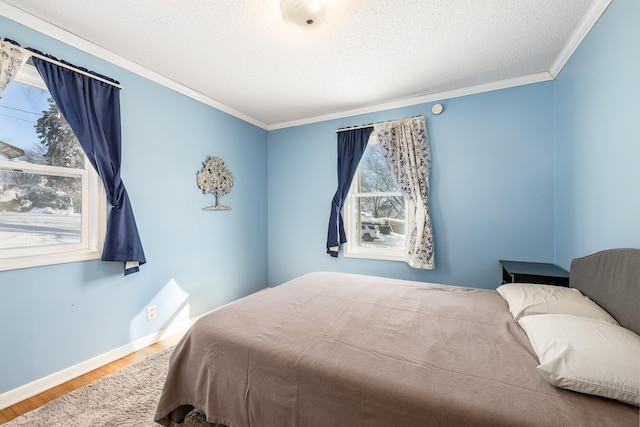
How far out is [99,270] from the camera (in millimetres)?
2154

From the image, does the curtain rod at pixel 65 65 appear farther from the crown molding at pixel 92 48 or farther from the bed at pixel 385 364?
the bed at pixel 385 364

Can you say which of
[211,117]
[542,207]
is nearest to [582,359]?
[542,207]

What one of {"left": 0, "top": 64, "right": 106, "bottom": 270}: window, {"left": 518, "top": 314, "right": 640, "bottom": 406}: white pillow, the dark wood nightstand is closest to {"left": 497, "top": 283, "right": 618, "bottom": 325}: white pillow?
{"left": 518, "top": 314, "right": 640, "bottom": 406}: white pillow

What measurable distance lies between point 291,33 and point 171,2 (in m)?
0.81

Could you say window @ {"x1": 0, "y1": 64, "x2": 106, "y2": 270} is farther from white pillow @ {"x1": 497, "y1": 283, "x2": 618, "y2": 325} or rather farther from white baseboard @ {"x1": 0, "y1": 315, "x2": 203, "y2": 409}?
white pillow @ {"x1": 497, "y1": 283, "x2": 618, "y2": 325}

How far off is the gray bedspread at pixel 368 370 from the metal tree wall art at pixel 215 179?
1.72 meters

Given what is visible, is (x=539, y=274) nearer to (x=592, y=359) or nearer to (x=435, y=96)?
(x=592, y=359)

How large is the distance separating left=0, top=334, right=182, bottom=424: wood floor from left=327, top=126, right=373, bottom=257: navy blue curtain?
2.13 metres

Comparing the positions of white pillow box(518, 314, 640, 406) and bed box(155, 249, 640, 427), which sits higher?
white pillow box(518, 314, 640, 406)

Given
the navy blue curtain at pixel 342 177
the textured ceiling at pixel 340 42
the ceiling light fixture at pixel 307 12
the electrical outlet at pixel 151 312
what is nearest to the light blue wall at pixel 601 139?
the textured ceiling at pixel 340 42

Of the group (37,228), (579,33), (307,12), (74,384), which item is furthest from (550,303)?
(37,228)

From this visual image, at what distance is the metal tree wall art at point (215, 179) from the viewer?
3.03 metres

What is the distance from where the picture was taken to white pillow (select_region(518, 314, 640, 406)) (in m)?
0.86

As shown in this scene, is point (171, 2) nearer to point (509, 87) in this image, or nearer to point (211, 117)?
point (211, 117)
